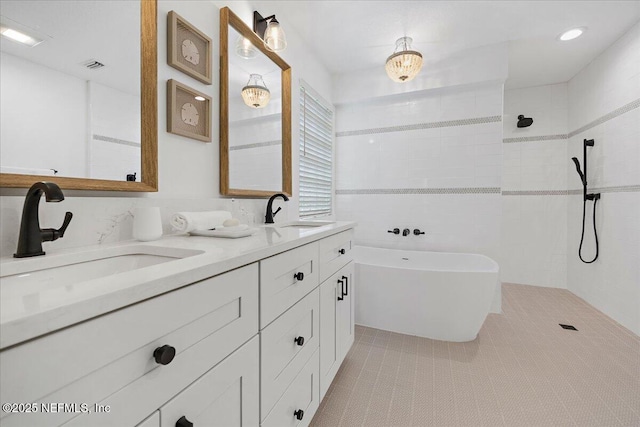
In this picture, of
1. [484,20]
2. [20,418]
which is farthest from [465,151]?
[20,418]

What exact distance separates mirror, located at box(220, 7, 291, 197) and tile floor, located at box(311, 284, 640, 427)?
4.48ft

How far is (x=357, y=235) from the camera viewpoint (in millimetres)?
3455

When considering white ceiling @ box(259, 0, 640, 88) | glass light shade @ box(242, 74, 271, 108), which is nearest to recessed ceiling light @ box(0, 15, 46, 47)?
glass light shade @ box(242, 74, 271, 108)

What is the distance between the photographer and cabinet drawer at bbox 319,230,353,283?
1407 millimetres

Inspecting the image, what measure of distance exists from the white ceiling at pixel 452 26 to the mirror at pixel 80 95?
1.20 meters

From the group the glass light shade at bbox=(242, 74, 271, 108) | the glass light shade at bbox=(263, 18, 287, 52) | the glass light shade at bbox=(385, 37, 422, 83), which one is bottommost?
the glass light shade at bbox=(242, 74, 271, 108)

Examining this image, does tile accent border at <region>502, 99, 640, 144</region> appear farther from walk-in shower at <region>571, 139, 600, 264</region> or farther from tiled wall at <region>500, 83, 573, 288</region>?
walk-in shower at <region>571, 139, 600, 264</region>

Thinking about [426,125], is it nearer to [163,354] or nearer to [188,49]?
[188,49]

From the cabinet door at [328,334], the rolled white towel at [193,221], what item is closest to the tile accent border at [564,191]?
the cabinet door at [328,334]

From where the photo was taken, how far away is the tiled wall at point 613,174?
2.39 meters

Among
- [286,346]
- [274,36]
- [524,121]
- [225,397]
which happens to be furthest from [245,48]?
[524,121]

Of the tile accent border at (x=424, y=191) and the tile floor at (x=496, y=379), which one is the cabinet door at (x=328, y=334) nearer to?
the tile floor at (x=496, y=379)

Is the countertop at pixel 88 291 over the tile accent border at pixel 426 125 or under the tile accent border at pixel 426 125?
under

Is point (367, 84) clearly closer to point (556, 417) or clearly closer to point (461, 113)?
point (461, 113)
